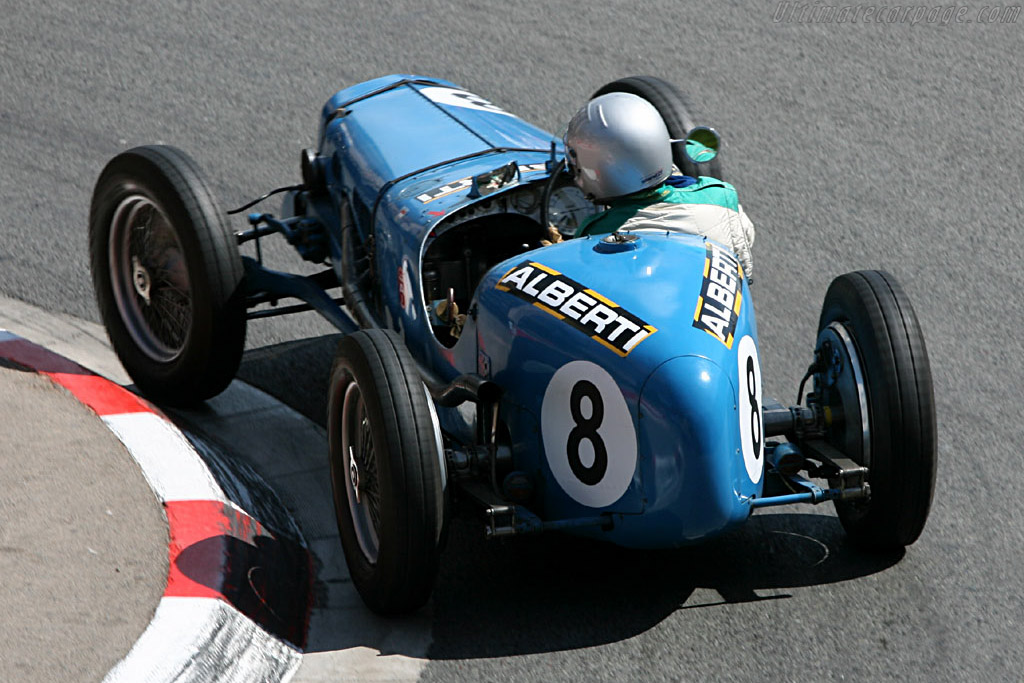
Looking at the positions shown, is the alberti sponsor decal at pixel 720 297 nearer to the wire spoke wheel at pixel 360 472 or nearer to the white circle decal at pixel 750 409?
the white circle decal at pixel 750 409

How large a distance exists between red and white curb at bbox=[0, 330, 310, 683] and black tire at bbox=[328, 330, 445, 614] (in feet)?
1.03

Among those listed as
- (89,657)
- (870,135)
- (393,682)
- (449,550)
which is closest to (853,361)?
(449,550)

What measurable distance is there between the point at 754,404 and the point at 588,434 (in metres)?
0.56

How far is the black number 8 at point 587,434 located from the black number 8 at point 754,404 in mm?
489

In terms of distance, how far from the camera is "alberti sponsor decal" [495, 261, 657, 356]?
178 inches

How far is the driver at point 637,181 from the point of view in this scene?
16.7ft

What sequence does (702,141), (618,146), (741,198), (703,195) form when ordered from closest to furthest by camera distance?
1. (618,146)
2. (703,195)
3. (702,141)
4. (741,198)

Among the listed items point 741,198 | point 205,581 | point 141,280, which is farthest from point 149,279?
point 741,198

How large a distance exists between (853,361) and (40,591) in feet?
9.29

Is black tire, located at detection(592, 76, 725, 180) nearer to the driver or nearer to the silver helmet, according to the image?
the driver

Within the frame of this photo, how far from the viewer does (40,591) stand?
4.66 meters

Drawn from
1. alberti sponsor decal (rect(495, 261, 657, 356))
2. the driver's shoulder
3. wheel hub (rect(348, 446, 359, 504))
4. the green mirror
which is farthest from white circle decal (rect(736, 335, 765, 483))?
wheel hub (rect(348, 446, 359, 504))

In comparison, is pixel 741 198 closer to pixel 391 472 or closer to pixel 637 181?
pixel 637 181

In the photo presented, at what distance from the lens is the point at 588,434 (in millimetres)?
4578
